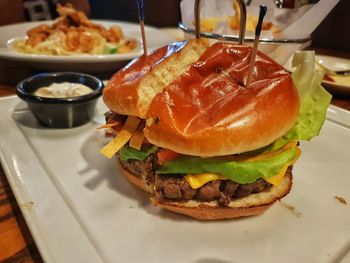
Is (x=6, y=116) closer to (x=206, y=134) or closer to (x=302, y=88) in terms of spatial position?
(x=206, y=134)

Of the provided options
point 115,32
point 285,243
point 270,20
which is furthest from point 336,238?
point 115,32

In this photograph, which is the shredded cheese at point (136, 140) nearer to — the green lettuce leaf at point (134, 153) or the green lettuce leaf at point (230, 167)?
the green lettuce leaf at point (134, 153)

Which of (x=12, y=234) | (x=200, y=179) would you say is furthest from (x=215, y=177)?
(x=12, y=234)

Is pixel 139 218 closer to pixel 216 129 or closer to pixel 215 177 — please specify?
pixel 215 177

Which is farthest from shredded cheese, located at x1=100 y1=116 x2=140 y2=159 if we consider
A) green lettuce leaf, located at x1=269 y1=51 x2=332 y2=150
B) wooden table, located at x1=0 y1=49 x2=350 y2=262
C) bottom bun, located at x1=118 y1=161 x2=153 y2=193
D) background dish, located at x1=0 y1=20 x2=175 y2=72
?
background dish, located at x1=0 y1=20 x2=175 y2=72

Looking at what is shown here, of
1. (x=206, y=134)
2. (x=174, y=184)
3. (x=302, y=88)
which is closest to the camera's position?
(x=206, y=134)
